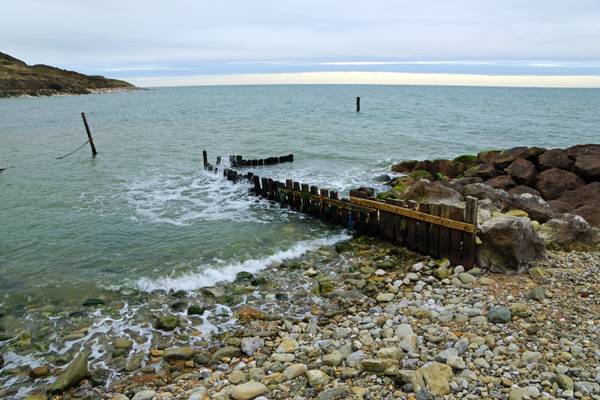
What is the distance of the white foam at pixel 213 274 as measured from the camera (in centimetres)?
1004

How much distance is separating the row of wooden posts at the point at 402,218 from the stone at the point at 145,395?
7227 mm

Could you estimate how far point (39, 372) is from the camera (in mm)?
6910

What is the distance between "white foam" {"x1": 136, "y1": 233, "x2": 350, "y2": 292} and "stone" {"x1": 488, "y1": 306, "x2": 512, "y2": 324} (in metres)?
5.56

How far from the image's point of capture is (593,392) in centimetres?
516

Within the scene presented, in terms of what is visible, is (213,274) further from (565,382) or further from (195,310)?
(565,382)

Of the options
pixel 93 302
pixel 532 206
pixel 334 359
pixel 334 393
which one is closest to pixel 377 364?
pixel 334 359

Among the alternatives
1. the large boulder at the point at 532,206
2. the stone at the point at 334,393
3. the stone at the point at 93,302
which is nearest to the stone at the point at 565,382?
the stone at the point at 334,393

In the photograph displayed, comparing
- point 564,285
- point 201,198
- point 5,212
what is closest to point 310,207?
point 201,198

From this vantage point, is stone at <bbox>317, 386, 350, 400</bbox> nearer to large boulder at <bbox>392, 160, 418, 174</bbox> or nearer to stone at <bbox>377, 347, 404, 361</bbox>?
stone at <bbox>377, 347, 404, 361</bbox>

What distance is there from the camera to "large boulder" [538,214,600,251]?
10.2 metres

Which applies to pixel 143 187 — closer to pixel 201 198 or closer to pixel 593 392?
pixel 201 198

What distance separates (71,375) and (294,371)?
364 cm

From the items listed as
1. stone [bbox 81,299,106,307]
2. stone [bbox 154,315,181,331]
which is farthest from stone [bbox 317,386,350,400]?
stone [bbox 81,299,106,307]

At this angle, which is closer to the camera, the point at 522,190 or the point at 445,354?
the point at 445,354
